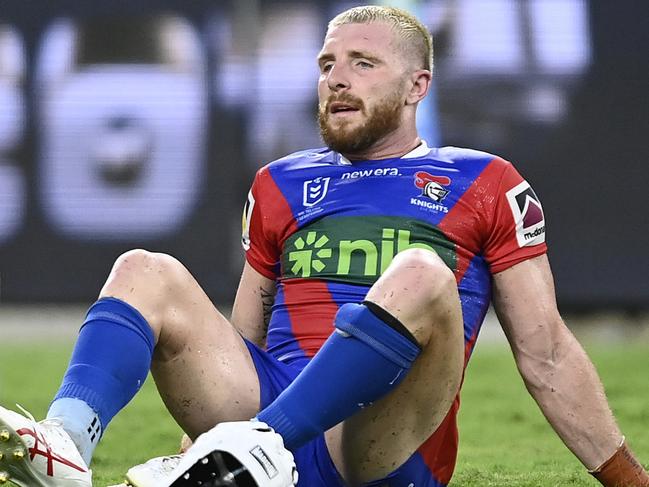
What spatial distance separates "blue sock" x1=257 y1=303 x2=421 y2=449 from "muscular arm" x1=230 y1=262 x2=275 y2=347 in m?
0.71

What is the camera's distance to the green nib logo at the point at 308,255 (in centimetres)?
299

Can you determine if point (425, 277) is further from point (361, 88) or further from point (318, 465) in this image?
point (361, 88)

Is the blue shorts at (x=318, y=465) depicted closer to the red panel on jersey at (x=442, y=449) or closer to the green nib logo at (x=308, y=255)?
the red panel on jersey at (x=442, y=449)

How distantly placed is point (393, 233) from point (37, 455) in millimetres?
1023

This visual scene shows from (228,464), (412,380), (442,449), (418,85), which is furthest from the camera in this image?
(418,85)

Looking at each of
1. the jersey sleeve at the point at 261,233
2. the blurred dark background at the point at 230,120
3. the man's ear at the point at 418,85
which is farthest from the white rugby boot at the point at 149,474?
the blurred dark background at the point at 230,120

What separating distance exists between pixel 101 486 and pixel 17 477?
1.07 meters

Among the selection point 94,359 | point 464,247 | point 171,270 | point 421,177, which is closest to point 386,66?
point 421,177

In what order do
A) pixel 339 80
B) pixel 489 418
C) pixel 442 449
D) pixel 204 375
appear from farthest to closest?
pixel 489 418
pixel 339 80
pixel 442 449
pixel 204 375

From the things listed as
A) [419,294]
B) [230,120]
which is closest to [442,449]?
[419,294]

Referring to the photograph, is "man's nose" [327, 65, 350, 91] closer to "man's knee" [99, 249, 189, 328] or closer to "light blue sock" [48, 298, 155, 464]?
"man's knee" [99, 249, 189, 328]

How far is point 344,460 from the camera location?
2.65 m

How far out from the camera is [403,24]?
10.4ft

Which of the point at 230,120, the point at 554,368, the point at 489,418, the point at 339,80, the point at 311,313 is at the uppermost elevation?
the point at 339,80
